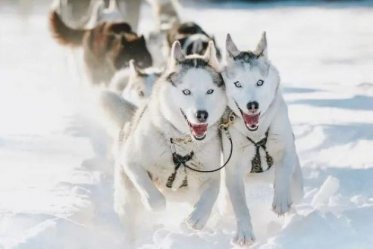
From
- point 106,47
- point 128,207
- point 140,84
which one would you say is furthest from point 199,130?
point 106,47

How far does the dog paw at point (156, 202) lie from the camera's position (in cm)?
357

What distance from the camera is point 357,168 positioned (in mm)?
4840

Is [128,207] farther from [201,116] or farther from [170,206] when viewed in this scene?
[201,116]

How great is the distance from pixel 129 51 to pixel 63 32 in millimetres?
943

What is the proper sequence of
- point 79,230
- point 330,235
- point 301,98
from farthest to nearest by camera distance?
point 301,98 → point 79,230 → point 330,235

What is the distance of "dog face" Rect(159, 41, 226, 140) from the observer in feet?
11.3

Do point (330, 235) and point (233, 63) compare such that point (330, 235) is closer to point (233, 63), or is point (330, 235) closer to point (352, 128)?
point (233, 63)

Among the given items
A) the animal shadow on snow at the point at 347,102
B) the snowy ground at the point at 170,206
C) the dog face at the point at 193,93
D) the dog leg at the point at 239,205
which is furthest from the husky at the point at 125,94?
the animal shadow on snow at the point at 347,102

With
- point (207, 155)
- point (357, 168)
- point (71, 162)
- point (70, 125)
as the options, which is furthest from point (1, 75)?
point (207, 155)

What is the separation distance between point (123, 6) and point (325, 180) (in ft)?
19.3

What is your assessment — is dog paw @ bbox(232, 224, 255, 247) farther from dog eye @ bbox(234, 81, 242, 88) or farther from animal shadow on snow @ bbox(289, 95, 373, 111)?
animal shadow on snow @ bbox(289, 95, 373, 111)

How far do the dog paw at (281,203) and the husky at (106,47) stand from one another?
357 cm

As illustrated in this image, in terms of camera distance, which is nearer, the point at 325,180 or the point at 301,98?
the point at 325,180

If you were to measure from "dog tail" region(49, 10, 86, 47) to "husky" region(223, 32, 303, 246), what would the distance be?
406 centimetres
